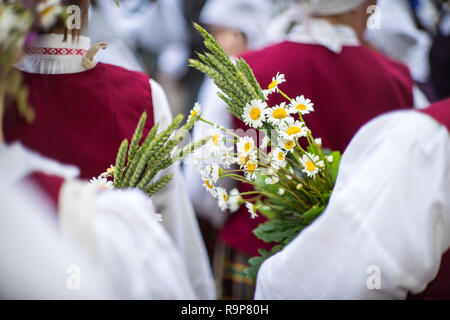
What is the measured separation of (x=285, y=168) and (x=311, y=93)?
1.90ft

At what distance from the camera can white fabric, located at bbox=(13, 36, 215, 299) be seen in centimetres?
117

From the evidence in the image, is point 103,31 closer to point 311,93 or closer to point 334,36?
point 311,93

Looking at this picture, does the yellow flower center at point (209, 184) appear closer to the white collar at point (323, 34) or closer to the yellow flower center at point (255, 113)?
the yellow flower center at point (255, 113)

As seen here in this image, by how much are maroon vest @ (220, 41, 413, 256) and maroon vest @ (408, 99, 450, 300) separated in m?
0.60

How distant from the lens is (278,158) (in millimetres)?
899

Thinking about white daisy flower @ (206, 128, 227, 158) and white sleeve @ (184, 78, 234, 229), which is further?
white sleeve @ (184, 78, 234, 229)

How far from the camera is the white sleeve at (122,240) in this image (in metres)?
0.57

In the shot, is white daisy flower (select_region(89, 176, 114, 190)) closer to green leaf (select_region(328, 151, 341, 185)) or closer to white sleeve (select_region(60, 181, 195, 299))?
white sleeve (select_region(60, 181, 195, 299))

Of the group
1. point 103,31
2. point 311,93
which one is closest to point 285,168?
point 311,93

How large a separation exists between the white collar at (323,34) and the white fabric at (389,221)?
0.86m

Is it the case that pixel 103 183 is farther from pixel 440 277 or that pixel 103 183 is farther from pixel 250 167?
pixel 440 277

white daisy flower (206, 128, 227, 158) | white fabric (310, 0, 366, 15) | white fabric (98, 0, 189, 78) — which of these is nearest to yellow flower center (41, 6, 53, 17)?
white daisy flower (206, 128, 227, 158)

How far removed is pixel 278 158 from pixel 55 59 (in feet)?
1.77
